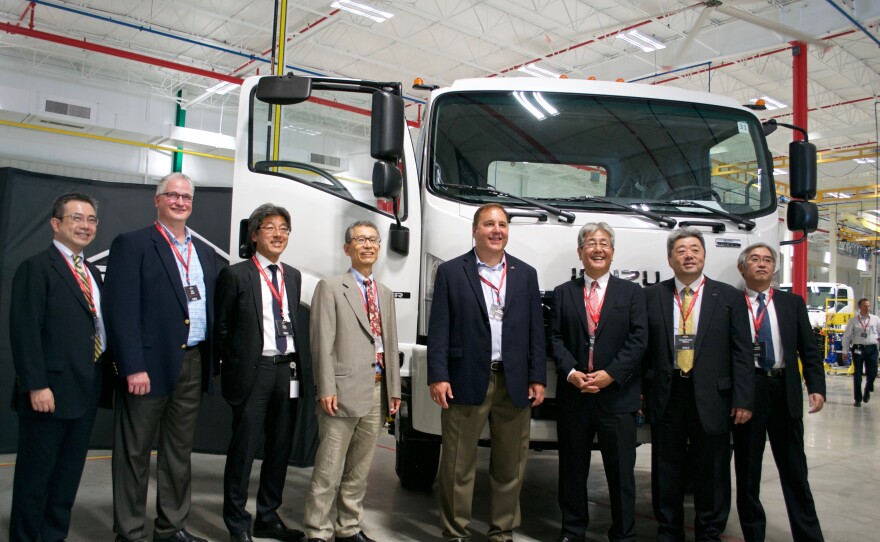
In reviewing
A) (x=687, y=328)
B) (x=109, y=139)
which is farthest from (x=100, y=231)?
(x=109, y=139)

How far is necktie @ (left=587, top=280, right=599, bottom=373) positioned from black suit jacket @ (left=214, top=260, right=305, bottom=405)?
1.68 m

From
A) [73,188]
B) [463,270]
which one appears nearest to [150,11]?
[73,188]

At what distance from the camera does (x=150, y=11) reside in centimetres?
1337

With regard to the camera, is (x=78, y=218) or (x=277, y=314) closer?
(x=78, y=218)

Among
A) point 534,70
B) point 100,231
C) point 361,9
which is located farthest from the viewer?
point 534,70

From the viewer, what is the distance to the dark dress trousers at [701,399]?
11.5 feet

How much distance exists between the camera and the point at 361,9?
40.3ft

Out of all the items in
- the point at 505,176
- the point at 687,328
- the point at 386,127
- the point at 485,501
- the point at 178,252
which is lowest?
the point at 485,501

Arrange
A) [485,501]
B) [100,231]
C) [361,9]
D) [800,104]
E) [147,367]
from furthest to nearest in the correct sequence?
[361,9], [800,104], [100,231], [485,501], [147,367]

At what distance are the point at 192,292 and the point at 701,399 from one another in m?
2.60

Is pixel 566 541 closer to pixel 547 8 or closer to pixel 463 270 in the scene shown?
pixel 463 270

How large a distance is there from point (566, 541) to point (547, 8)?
11392 millimetres

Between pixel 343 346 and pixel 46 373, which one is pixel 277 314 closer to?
pixel 343 346

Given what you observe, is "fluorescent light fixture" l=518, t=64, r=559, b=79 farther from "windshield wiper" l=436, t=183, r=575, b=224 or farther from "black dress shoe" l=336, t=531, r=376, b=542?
"black dress shoe" l=336, t=531, r=376, b=542
